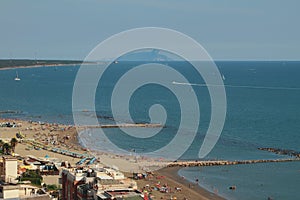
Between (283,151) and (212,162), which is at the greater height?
(283,151)

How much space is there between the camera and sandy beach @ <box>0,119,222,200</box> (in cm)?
3431

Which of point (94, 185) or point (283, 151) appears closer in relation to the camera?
point (94, 185)

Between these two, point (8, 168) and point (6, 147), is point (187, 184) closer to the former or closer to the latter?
point (6, 147)

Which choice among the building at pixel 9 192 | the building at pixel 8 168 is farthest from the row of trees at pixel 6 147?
the building at pixel 9 192

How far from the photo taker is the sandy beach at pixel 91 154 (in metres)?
34.3

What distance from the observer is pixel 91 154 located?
143 ft

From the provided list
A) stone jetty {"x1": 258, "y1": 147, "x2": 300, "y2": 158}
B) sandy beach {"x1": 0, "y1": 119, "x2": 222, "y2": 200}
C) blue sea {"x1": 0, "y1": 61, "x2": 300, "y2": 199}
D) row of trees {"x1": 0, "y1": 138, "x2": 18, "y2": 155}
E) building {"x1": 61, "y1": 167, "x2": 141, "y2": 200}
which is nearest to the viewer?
building {"x1": 61, "y1": 167, "x2": 141, "y2": 200}

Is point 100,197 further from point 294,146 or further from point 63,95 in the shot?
point 63,95

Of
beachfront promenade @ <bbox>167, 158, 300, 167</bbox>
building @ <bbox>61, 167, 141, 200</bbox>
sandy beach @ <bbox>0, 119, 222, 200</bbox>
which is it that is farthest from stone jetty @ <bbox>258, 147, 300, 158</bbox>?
building @ <bbox>61, 167, 141, 200</bbox>

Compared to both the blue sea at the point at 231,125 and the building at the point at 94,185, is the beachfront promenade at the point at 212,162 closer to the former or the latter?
the blue sea at the point at 231,125

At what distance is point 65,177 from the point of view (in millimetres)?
23219

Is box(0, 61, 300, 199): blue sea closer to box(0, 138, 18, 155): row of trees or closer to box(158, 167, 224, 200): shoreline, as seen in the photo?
box(158, 167, 224, 200): shoreline

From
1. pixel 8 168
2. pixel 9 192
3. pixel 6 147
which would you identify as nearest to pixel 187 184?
pixel 6 147

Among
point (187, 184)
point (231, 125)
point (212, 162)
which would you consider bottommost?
point (187, 184)
